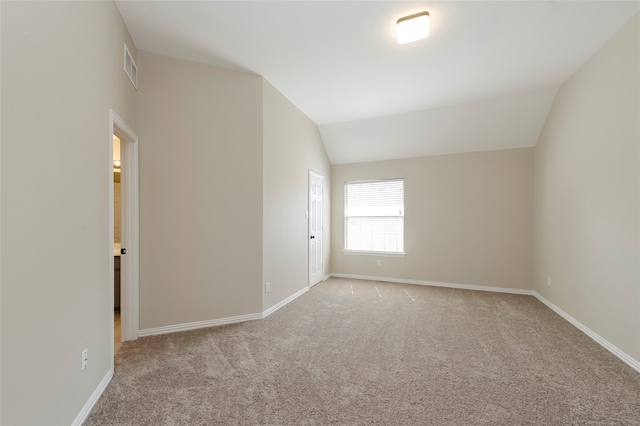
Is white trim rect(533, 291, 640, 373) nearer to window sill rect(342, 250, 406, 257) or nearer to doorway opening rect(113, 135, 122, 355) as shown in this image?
window sill rect(342, 250, 406, 257)

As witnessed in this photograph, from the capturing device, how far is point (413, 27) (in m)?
2.48

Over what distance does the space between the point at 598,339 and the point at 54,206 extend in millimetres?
4839

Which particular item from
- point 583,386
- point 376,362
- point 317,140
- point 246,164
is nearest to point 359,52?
point 246,164

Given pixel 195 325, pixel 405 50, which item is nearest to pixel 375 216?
pixel 405 50

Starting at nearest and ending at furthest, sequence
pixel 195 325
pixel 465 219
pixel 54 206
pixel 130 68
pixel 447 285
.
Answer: pixel 54 206
pixel 130 68
pixel 195 325
pixel 465 219
pixel 447 285

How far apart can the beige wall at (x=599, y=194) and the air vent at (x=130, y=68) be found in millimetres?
4656

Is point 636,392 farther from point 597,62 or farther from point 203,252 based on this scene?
point 203,252

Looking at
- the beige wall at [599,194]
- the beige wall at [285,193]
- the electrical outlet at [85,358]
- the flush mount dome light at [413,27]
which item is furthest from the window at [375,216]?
the electrical outlet at [85,358]

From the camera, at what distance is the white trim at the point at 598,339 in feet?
7.94

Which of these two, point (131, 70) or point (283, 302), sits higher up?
point (131, 70)

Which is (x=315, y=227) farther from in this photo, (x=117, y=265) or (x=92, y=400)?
(x=92, y=400)

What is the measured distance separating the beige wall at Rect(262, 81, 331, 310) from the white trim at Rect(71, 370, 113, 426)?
169 cm

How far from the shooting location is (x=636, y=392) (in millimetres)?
2076

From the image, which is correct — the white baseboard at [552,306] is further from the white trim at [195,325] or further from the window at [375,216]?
the white trim at [195,325]
